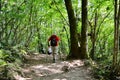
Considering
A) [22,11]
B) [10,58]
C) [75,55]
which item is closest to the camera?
[10,58]

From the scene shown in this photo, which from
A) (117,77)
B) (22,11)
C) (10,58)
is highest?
(22,11)

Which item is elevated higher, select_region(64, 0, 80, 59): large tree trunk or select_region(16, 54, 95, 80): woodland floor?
select_region(64, 0, 80, 59): large tree trunk

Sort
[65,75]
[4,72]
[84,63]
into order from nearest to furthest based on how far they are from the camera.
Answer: [4,72], [65,75], [84,63]

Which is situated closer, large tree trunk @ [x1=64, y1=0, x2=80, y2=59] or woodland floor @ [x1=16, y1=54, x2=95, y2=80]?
woodland floor @ [x1=16, y1=54, x2=95, y2=80]

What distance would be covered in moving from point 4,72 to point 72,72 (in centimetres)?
411

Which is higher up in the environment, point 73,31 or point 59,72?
point 73,31

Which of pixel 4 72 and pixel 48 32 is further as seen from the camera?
pixel 48 32

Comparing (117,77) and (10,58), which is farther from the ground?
(10,58)

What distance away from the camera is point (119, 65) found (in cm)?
1207

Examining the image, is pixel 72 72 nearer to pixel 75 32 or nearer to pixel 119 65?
pixel 119 65

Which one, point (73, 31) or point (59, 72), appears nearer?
point (59, 72)

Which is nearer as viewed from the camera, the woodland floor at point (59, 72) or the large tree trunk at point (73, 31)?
the woodland floor at point (59, 72)

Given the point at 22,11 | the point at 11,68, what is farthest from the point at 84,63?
the point at 22,11

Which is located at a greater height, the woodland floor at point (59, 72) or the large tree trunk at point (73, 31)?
the large tree trunk at point (73, 31)
